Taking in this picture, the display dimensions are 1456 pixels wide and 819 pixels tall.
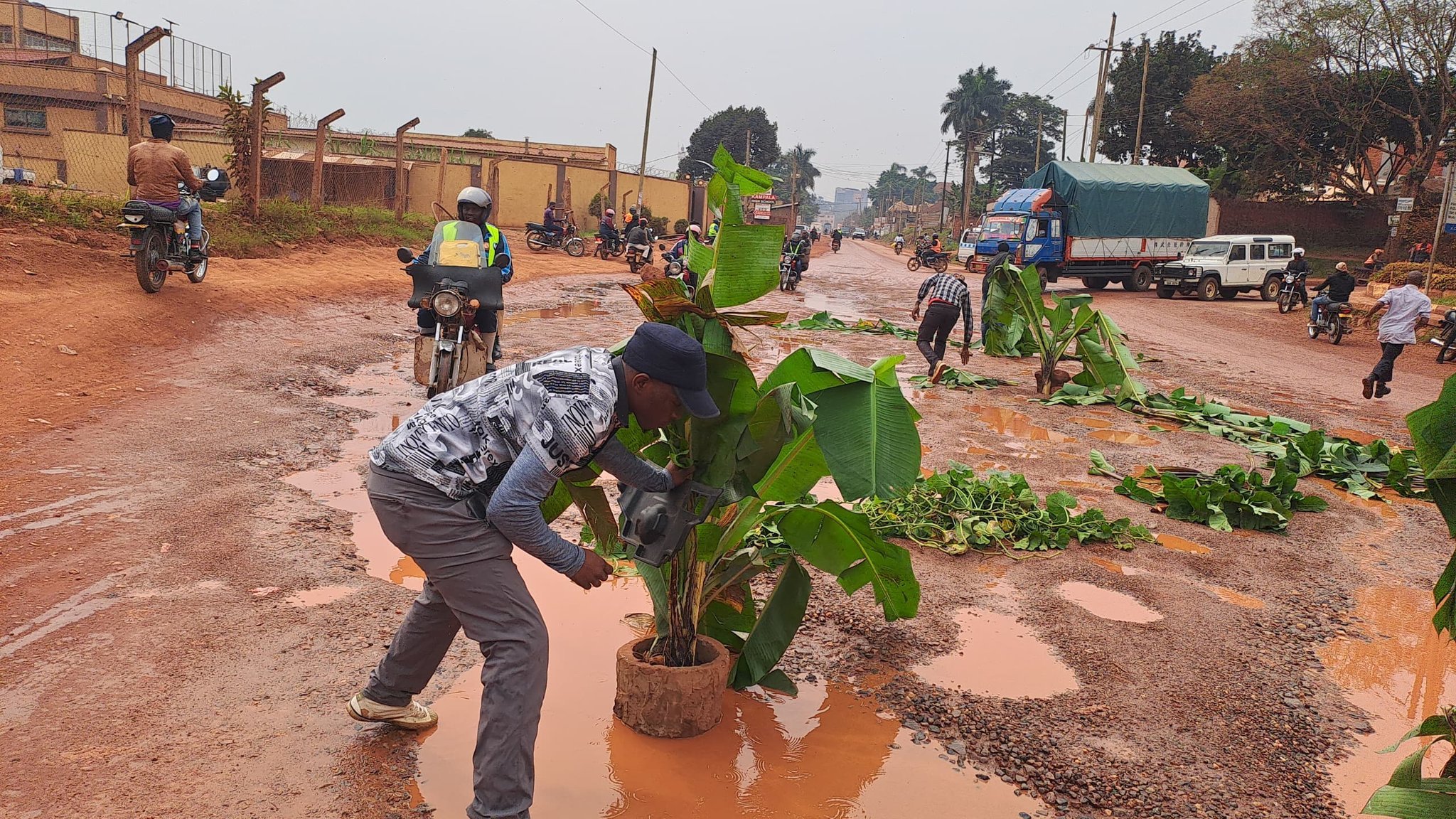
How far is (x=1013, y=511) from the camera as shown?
19.6 feet

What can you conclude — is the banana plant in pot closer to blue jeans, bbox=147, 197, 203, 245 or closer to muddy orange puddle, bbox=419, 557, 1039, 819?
muddy orange puddle, bbox=419, 557, 1039, 819

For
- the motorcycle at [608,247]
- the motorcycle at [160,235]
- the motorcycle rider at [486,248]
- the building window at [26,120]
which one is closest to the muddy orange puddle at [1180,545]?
the motorcycle rider at [486,248]

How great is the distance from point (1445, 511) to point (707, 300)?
225cm

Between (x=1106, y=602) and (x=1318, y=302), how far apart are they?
16523 millimetres

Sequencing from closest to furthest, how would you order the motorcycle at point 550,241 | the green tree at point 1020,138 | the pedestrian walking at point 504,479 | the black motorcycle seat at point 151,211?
1. the pedestrian walking at point 504,479
2. the black motorcycle seat at point 151,211
3. the motorcycle at point 550,241
4. the green tree at point 1020,138

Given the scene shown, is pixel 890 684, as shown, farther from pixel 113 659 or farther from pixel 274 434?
pixel 274 434

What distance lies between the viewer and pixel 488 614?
273 cm

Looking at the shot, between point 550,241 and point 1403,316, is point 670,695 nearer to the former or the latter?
point 1403,316

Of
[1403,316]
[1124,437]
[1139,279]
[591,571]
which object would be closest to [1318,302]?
[1403,316]

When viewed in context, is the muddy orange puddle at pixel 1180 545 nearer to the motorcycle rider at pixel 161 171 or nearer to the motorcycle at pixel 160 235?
the motorcycle at pixel 160 235

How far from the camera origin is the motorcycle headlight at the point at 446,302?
24.2 ft

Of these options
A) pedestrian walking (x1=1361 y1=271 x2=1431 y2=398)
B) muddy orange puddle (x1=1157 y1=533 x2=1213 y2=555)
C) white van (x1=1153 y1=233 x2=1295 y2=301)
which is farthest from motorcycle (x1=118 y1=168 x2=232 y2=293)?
white van (x1=1153 y1=233 x2=1295 y2=301)

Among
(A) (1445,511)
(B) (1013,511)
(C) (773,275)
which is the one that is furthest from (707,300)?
(B) (1013,511)

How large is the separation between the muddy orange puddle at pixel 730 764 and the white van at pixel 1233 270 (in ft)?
83.2
